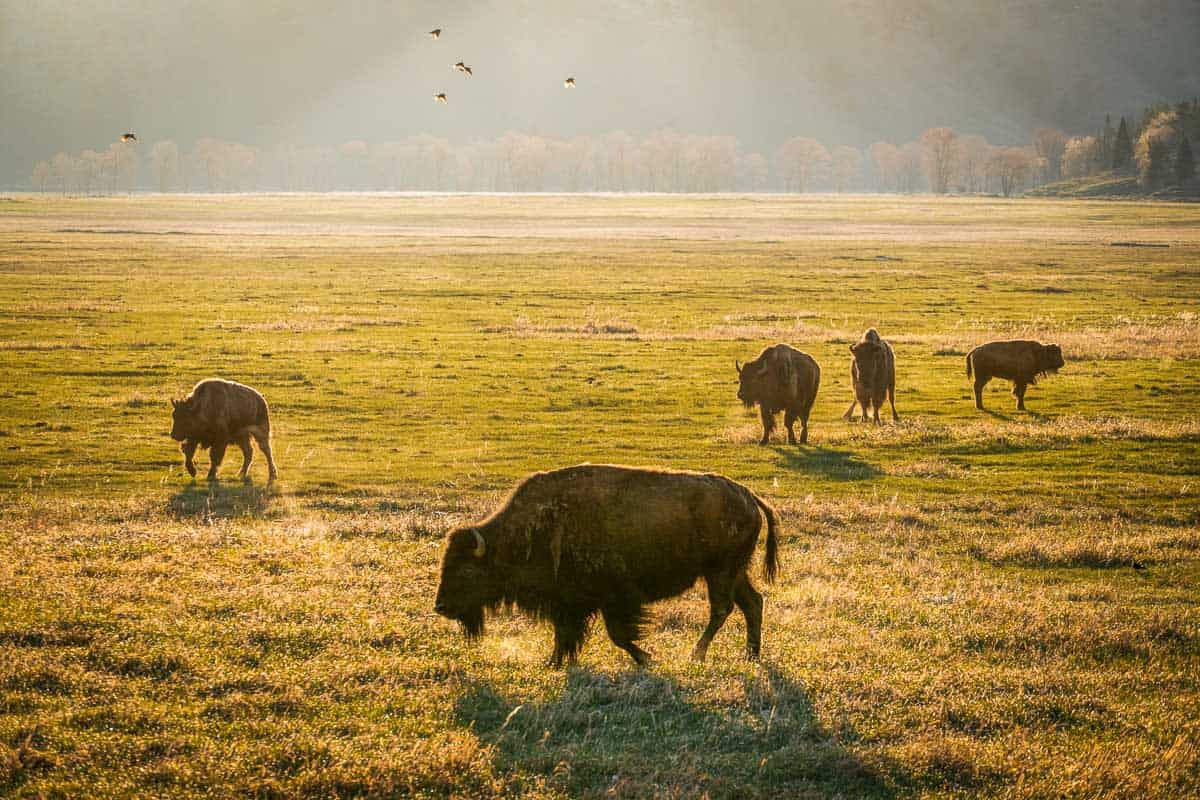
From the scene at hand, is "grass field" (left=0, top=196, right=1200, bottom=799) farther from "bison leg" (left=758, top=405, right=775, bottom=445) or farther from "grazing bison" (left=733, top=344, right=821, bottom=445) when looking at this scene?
"grazing bison" (left=733, top=344, right=821, bottom=445)

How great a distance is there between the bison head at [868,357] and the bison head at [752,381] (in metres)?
2.76

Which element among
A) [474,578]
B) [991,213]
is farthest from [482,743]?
[991,213]

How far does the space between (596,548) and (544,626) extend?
2064 mm

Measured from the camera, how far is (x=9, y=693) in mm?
9000

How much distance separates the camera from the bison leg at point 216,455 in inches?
809

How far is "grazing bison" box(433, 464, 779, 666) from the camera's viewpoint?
32.5ft

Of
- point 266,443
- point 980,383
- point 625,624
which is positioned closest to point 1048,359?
point 980,383

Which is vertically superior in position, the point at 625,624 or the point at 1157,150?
the point at 1157,150

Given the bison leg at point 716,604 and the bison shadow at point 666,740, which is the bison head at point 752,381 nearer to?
the bison leg at point 716,604

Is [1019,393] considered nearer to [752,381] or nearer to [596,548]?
[752,381]

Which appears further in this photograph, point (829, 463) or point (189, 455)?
point (829, 463)

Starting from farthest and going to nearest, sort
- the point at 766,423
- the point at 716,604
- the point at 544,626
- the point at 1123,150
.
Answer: the point at 1123,150
the point at 766,423
the point at 544,626
the point at 716,604

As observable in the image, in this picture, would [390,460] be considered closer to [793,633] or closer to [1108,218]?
[793,633]

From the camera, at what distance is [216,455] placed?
20641 mm
